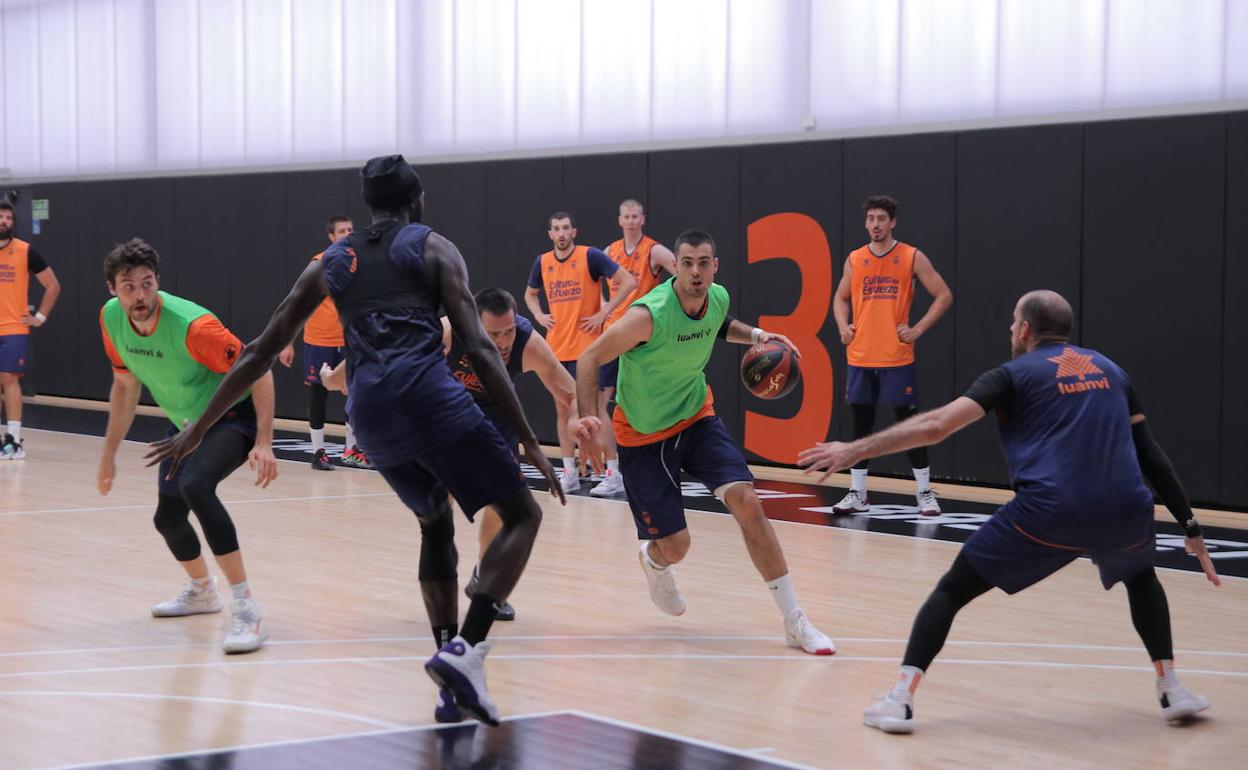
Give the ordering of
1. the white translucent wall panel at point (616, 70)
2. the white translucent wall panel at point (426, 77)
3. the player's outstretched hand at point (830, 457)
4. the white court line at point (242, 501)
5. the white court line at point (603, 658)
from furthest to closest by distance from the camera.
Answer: the white translucent wall panel at point (426, 77) < the white translucent wall panel at point (616, 70) < the white court line at point (242, 501) < the white court line at point (603, 658) < the player's outstretched hand at point (830, 457)

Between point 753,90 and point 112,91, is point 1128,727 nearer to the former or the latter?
point 753,90

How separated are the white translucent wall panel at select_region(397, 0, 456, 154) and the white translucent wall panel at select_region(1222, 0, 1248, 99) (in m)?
7.41

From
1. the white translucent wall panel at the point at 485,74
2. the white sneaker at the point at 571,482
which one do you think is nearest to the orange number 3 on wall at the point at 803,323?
the white sneaker at the point at 571,482

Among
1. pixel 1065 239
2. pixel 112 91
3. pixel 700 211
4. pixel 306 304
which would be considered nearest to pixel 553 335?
pixel 700 211

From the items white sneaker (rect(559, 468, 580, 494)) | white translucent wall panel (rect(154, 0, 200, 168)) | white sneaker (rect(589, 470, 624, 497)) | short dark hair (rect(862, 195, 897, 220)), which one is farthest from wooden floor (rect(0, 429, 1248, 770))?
white translucent wall panel (rect(154, 0, 200, 168))

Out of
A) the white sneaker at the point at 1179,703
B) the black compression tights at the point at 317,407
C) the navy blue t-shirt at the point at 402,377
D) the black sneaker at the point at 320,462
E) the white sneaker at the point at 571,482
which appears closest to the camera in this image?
the navy blue t-shirt at the point at 402,377

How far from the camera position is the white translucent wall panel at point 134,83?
18.3 m

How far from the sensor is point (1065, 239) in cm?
1077

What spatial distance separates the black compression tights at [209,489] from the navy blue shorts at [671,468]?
1.56 metres

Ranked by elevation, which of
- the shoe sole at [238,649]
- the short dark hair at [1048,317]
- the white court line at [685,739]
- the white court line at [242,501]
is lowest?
the white court line at [242,501]

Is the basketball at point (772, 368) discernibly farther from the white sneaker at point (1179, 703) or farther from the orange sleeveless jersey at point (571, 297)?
the orange sleeveless jersey at point (571, 297)

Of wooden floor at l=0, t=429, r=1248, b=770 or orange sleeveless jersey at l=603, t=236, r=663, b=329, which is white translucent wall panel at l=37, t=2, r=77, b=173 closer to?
orange sleeveless jersey at l=603, t=236, r=663, b=329

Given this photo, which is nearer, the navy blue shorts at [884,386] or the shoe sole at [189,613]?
the shoe sole at [189,613]

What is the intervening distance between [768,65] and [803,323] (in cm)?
212
